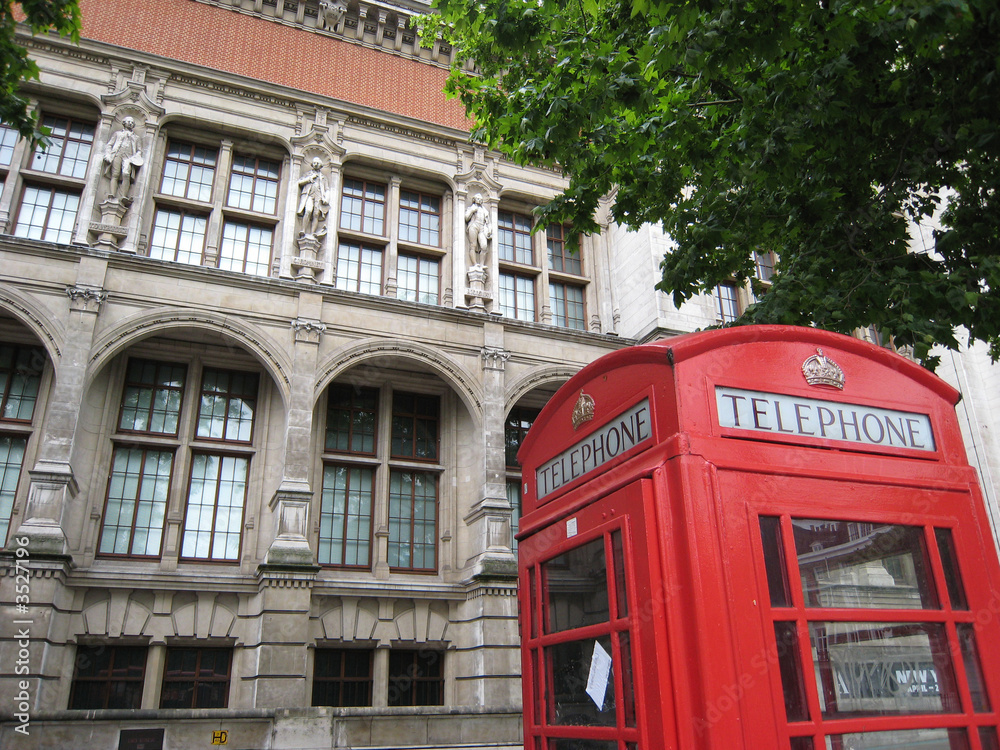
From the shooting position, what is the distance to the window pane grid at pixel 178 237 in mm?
14980

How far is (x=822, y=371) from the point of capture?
359cm

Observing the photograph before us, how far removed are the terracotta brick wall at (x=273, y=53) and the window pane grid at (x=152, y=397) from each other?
6737 mm

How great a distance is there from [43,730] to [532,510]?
765cm

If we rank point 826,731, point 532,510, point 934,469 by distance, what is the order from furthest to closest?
1. point 532,510
2. point 934,469
3. point 826,731

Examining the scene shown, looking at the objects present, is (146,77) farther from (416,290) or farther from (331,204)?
(416,290)

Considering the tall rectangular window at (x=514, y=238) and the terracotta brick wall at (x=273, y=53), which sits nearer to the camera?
the terracotta brick wall at (x=273, y=53)

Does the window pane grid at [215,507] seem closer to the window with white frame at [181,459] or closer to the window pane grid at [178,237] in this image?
the window with white frame at [181,459]

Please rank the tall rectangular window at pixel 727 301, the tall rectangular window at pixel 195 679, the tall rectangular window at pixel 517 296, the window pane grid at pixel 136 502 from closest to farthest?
the tall rectangular window at pixel 195 679
the window pane grid at pixel 136 502
the tall rectangular window at pixel 517 296
the tall rectangular window at pixel 727 301

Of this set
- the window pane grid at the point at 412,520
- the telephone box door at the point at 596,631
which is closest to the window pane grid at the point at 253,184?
the window pane grid at the point at 412,520

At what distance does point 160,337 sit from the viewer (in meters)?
14.5

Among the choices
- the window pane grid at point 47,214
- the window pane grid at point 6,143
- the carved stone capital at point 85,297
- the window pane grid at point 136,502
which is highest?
the window pane grid at point 6,143

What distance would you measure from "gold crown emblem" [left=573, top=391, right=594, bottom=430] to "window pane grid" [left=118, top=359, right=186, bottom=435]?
39.5 feet

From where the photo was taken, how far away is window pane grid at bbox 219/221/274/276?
15.4m

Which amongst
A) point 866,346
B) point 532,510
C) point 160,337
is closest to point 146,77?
point 160,337
